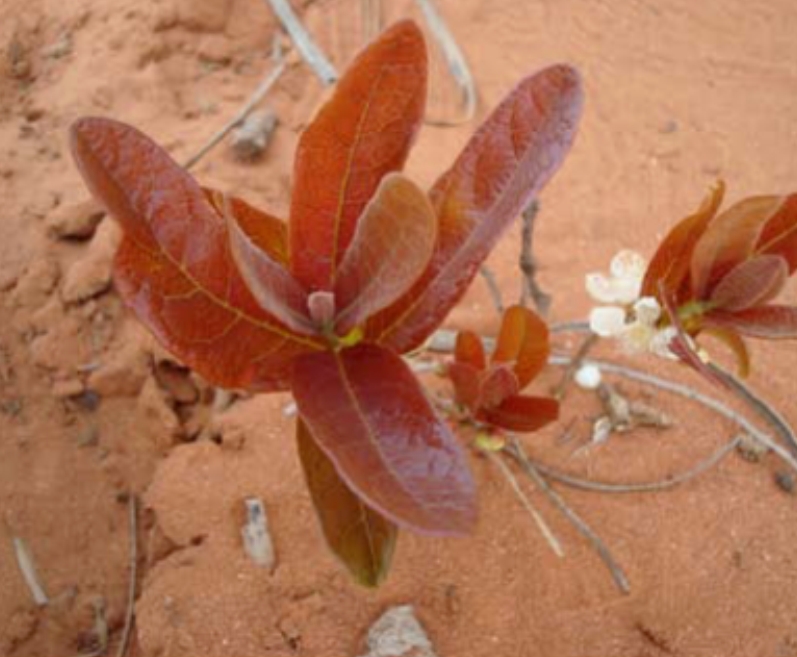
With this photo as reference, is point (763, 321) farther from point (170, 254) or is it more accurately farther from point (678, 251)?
point (170, 254)

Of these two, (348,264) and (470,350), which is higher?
(348,264)

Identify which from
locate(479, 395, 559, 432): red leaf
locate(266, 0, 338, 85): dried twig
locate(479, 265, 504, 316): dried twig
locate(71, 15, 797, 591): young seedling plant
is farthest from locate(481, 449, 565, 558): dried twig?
locate(266, 0, 338, 85): dried twig

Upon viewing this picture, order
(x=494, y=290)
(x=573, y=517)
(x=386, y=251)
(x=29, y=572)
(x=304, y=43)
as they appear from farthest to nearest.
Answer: (x=304, y=43) < (x=494, y=290) < (x=29, y=572) < (x=573, y=517) < (x=386, y=251)

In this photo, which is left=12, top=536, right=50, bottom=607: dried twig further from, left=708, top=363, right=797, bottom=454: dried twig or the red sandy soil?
left=708, top=363, right=797, bottom=454: dried twig

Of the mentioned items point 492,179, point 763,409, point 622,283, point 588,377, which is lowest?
Answer: point 763,409

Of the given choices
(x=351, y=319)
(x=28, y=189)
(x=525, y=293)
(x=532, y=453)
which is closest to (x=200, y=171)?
(x=28, y=189)

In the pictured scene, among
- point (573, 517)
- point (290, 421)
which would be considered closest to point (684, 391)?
point (573, 517)
